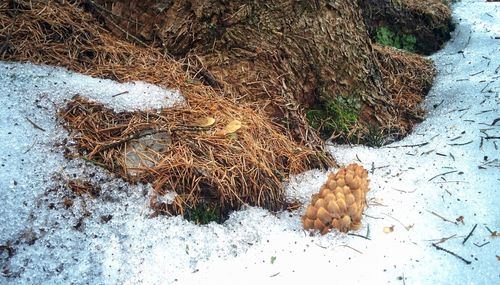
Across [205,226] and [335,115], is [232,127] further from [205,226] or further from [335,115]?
[335,115]

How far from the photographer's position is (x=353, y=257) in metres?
1.73

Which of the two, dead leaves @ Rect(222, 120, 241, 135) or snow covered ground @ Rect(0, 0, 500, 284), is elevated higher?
dead leaves @ Rect(222, 120, 241, 135)

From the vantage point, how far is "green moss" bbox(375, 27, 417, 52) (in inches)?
142

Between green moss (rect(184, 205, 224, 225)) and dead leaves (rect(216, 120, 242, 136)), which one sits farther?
dead leaves (rect(216, 120, 242, 136))

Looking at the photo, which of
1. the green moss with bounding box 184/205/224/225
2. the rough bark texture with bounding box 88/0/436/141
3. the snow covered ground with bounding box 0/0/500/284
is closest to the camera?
the snow covered ground with bounding box 0/0/500/284

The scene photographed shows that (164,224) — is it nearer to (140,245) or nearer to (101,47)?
(140,245)

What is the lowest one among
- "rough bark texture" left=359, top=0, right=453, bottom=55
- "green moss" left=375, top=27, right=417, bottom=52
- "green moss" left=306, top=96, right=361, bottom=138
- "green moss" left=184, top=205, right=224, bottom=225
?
"green moss" left=184, top=205, right=224, bottom=225

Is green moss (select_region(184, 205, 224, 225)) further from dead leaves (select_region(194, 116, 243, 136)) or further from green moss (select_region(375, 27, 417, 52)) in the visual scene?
green moss (select_region(375, 27, 417, 52))

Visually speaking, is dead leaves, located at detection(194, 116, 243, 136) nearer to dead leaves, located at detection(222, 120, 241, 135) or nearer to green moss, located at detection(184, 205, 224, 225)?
dead leaves, located at detection(222, 120, 241, 135)

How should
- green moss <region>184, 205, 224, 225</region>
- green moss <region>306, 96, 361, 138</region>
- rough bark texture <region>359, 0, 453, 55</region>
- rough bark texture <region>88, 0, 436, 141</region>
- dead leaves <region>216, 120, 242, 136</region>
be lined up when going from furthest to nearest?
rough bark texture <region>359, 0, 453, 55</region> → green moss <region>306, 96, 361, 138</region> → rough bark texture <region>88, 0, 436, 141</region> → dead leaves <region>216, 120, 242, 136</region> → green moss <region>184, 205, 224, 225</region>

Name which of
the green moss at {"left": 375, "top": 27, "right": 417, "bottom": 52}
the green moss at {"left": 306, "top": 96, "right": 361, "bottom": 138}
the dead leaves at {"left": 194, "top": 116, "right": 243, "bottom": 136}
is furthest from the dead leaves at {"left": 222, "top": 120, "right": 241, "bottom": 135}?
the green moss at {"left": 375, "top": 27, "right": 417, "bottom": 52}

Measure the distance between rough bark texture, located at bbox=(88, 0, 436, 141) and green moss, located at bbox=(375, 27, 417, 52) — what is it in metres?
1.17

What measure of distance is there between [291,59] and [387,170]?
84 cm

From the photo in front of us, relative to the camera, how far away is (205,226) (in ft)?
6.02
